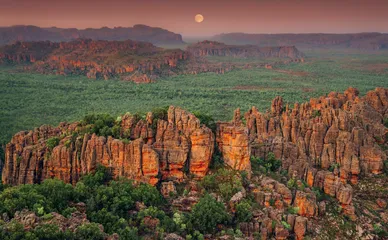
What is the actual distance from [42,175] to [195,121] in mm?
15170

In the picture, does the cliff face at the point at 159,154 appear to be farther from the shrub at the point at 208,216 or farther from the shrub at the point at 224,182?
the shrub at the point at 208,216

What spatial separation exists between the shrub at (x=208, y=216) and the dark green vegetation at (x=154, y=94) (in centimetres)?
5389

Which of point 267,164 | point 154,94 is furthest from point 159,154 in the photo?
point 154,94

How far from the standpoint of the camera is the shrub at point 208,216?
84.3ft

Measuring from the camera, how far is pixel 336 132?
150 feet

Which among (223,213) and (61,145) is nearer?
(223,213)

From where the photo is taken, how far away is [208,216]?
84.5 feet

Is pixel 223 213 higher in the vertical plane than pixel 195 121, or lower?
lower

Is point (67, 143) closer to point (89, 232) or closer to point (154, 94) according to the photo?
point (89, 232)

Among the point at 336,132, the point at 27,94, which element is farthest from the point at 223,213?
the point at 27,94

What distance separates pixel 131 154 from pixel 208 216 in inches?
356

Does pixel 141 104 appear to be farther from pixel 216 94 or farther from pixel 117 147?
pixel 117 147

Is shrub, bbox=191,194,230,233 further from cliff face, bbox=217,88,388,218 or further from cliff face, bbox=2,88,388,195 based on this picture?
cliff face, bbox=217,88,388,218

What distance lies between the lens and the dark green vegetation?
319 feet
